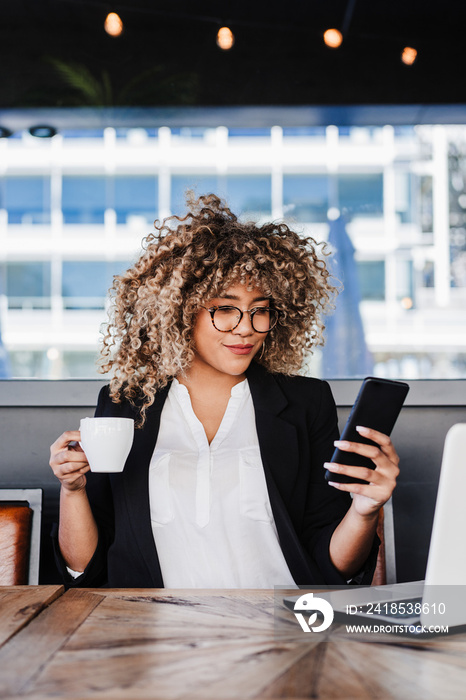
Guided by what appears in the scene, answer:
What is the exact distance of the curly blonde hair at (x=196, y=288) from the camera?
1.66 metres

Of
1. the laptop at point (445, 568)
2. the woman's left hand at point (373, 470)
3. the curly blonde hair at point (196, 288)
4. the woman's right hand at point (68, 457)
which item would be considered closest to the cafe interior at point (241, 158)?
the curly blonde hair at point (196, 288)

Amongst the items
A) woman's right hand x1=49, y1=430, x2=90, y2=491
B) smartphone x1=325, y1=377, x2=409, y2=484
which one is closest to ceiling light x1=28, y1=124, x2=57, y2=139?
woman's right hand x1=49, y1=430, x2=90, y2=491

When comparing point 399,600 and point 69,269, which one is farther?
point 69,269

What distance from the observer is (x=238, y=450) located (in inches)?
61.3

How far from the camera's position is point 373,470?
3.84 feet

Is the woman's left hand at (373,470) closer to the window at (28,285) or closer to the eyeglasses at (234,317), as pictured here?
the eyeglasses at (234,317)

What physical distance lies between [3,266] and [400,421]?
1526 mm

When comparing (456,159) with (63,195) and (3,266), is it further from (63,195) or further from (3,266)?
(3,266)

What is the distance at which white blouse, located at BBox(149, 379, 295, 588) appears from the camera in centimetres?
144

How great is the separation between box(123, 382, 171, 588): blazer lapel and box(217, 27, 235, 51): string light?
1.69m

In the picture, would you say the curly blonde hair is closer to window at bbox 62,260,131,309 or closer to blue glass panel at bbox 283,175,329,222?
window at bbox 62,260,131,309

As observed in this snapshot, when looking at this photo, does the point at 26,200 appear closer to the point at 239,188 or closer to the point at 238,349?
the point at 239,188

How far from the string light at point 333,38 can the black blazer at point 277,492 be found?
1.64m

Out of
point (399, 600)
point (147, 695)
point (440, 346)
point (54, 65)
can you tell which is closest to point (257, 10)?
point (54, 65)
